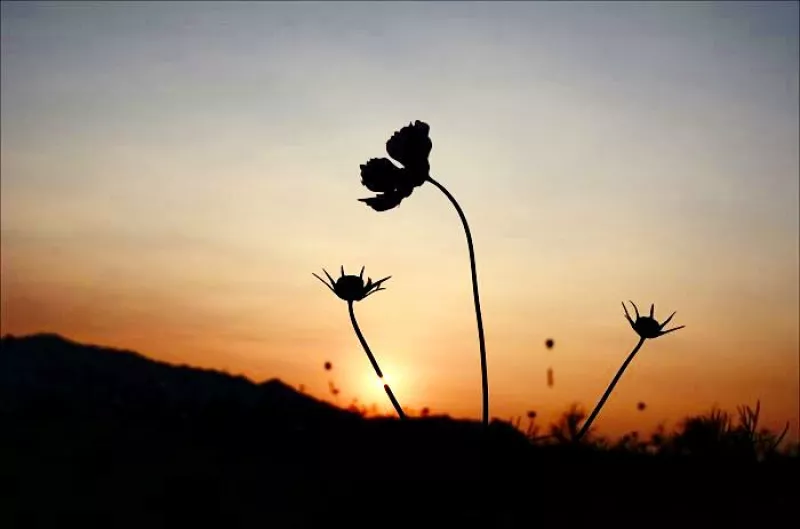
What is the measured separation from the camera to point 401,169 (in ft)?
12.7

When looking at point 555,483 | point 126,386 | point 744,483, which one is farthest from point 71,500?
point 126,386

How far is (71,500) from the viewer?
11281 millimetres

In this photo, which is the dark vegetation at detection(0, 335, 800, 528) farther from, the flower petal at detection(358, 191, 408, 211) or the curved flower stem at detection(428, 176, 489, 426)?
the flower petal at detection(358, 191, 408, 211)

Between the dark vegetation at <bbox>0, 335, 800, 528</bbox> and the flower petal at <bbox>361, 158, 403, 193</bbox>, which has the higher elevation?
the flower petal at <bbox>361, 158, 403, 193</bbox>

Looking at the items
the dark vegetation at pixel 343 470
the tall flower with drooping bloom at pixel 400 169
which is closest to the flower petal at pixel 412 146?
the tall flower with drooping bloom at pixel 400 169

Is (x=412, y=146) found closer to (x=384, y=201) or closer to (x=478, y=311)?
(x=384, y=201)

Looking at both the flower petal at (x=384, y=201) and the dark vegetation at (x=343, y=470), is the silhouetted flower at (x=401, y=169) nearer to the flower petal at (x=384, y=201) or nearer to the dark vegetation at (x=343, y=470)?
the flower petal at (x=384, y=201)

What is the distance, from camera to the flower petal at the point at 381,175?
12.5 feet

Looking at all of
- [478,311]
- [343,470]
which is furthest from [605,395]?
[343,470]

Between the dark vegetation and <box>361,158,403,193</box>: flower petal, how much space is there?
0.98 meters

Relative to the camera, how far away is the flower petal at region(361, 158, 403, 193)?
381cm

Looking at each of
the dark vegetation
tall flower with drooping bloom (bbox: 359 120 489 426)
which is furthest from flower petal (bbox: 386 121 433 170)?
the dark vegetation

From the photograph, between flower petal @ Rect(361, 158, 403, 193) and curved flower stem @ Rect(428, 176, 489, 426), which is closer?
curved flower stem @ Rect(428, 176, 489, 426)

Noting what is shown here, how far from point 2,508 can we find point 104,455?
165 cm
